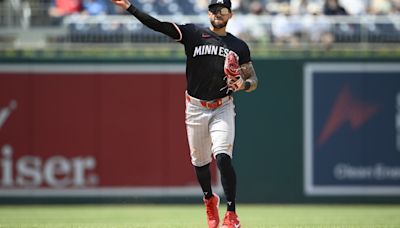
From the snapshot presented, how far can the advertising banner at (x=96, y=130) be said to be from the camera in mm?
14836

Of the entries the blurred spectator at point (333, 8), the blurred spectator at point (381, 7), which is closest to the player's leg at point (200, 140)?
the blurred spectator at point (333, 8)

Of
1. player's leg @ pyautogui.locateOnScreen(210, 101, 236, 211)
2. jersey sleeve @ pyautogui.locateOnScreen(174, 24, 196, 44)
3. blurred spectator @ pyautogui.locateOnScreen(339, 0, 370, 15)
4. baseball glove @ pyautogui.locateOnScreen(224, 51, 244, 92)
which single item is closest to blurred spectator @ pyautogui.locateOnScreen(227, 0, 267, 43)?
blurred spectator @ pyautogui.locateOnScreen(339, 0, 370, 15)

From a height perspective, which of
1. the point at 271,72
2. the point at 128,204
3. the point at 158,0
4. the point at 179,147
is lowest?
the point at 128,204

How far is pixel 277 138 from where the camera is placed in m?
15.2

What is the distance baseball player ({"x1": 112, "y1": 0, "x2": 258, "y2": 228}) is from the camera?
8469 millimetres

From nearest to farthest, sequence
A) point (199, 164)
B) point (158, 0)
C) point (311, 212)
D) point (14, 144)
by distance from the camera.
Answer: point (199, 164) → point (311, 212) → point (14, 144) → point (158, 0)

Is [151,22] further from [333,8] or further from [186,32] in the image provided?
[333,8]

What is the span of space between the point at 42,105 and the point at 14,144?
2.61ft

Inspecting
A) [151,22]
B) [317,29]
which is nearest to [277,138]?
[317,29]

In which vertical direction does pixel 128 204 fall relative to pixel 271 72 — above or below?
below

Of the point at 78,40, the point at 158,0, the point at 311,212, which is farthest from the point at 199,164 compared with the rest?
the point at 158,0

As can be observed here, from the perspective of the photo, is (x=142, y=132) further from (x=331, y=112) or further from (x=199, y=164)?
(x=199, y=164)

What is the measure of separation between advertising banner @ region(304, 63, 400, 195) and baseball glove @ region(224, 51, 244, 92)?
6.90m

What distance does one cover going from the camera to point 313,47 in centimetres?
1532
